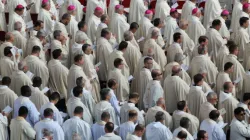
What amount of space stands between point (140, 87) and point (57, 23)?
3965mm

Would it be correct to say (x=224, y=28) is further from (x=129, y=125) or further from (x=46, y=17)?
(x=129, y=125)

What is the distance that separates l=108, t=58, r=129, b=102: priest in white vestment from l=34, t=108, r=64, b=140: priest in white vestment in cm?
337

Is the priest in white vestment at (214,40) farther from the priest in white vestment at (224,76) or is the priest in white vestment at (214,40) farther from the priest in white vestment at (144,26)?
the priest in white vestment at (224,76)

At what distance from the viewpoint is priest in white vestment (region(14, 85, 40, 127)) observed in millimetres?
25953

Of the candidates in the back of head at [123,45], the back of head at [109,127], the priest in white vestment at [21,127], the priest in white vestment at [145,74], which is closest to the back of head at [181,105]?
the back of head at [109,127]

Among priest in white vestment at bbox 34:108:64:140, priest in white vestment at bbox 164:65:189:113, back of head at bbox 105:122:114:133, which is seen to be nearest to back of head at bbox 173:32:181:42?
priest in white vestment at bbox 164:65:189:113

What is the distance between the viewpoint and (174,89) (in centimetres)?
2775

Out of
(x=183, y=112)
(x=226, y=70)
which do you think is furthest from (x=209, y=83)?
(x=183, y=112)

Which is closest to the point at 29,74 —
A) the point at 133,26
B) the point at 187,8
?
the point at 133,26

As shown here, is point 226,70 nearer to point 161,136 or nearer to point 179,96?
point 179,96

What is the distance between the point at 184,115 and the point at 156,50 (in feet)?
14.1

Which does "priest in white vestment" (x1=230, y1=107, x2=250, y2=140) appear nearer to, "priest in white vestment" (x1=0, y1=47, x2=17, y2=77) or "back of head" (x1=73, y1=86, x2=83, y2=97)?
"back of head" (x1=73, y1=86, x2=83, y2=97)

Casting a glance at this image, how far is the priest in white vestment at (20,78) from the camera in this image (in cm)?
2783

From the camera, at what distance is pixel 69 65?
30562mm
